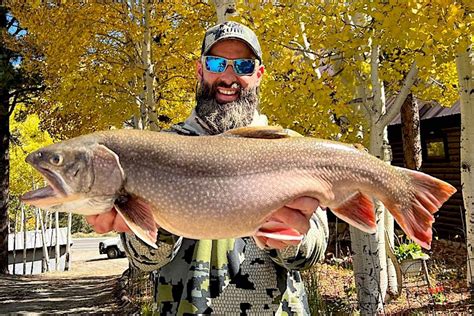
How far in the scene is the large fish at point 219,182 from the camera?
6.67 feet

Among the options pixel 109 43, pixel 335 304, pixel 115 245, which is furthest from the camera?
pixel 115 245

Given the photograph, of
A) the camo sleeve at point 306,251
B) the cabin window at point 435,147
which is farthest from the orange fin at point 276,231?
the cabin window at point 435,147

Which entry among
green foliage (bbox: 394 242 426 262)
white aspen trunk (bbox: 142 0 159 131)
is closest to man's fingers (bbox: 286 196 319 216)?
green foliage (bbox: 394 242 426 262)

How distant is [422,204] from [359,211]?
259 millimetres

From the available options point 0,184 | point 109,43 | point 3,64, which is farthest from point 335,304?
point 0,184

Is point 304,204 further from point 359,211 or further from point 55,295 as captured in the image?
point 55,295

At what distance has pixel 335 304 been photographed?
26.1ft

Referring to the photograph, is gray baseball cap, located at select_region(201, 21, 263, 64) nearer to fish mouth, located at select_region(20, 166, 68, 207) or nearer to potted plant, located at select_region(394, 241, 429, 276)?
fish mouth, located at select_region(20, 166, 68, 207)

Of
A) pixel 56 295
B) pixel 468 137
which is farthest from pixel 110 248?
pixel 468 137

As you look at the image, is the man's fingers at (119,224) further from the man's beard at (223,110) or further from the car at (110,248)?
the car at (110,248)

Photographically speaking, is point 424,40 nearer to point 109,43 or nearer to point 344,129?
point 344,129

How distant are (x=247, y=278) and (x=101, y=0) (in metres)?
11.6

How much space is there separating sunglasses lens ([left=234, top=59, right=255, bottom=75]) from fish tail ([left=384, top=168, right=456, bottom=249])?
98cm

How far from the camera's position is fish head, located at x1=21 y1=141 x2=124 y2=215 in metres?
2.01
